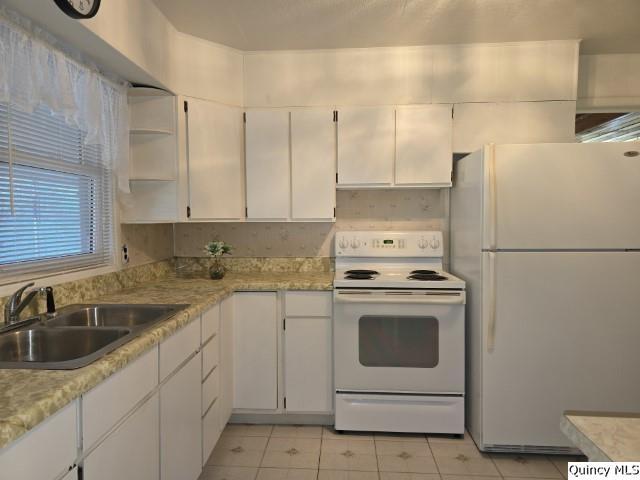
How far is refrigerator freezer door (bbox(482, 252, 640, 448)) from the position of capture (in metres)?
2.15

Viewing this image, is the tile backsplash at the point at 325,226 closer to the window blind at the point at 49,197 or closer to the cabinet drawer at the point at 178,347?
the window blind at the point at 49,197

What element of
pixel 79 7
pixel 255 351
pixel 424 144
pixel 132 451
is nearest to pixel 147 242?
pixel 255 351

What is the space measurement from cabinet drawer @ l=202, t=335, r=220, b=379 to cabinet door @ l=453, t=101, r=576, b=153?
6.22ft

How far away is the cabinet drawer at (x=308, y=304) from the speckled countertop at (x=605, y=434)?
1745 mm

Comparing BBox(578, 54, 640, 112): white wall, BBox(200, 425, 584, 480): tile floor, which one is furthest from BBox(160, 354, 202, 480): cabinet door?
BBox(578, 54, 640, 112): white wall

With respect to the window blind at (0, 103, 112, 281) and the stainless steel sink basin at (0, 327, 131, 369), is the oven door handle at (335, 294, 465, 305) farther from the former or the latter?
the window blind at (0, 103, 112, 281)

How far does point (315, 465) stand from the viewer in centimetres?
218

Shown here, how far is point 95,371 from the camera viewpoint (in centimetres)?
111

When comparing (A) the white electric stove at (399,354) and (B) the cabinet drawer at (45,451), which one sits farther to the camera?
(A) the white electric stove at (399,354)

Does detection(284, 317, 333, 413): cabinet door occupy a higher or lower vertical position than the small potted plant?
lower

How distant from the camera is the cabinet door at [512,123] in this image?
8.71ft

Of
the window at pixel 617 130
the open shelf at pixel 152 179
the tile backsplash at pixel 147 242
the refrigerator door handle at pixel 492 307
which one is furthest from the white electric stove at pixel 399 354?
the window at pixel 617 130

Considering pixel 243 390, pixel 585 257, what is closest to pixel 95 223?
pixel 243 390

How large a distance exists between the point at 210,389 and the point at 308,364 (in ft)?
2.10
